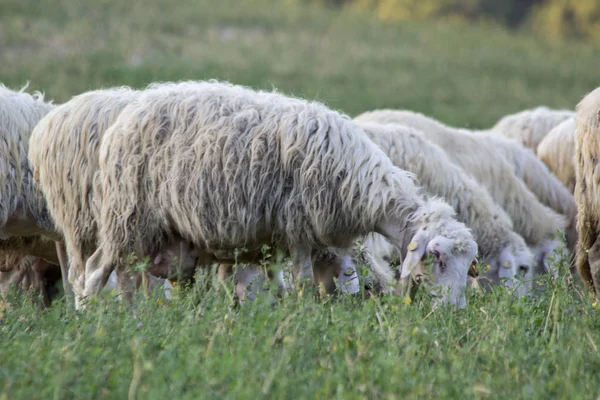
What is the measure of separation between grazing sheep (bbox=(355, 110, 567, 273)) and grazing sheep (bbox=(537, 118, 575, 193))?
1.55 meters

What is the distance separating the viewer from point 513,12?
44094mm

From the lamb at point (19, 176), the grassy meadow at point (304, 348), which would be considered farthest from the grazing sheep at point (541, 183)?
the lamb at point (19, 176)

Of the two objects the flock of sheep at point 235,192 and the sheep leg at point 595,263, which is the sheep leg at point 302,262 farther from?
the sheep leg at point 595,263

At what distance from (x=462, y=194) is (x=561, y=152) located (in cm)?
315

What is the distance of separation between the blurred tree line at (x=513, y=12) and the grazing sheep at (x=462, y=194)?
34783 millimetres

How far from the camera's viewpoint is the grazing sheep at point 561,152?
32.1 ft

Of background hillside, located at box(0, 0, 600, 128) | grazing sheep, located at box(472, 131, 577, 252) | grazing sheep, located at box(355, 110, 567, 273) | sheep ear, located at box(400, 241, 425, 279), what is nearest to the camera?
sheep ear, located at box(400, 241, 425, 279)

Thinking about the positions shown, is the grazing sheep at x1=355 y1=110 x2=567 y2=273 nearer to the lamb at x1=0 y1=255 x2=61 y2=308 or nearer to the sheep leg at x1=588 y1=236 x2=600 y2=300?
the sheep leg at x1=588 y1=236 x2=600 y2=300

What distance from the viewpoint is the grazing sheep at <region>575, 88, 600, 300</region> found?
542 cm

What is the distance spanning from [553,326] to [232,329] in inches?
65.0

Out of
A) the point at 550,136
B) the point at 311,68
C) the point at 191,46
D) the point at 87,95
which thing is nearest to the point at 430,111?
the point at 311,68

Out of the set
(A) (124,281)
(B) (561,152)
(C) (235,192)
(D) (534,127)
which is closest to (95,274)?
(A) (124,281)

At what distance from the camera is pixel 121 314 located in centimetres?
421

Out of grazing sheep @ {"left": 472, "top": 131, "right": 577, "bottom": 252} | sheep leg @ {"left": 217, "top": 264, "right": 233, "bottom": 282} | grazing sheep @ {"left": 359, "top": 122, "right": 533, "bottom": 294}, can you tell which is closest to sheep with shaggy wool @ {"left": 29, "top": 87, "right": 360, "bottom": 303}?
sheep leg @ {"left": 217, "top": 264, "right": 233, "bottom": 282}
